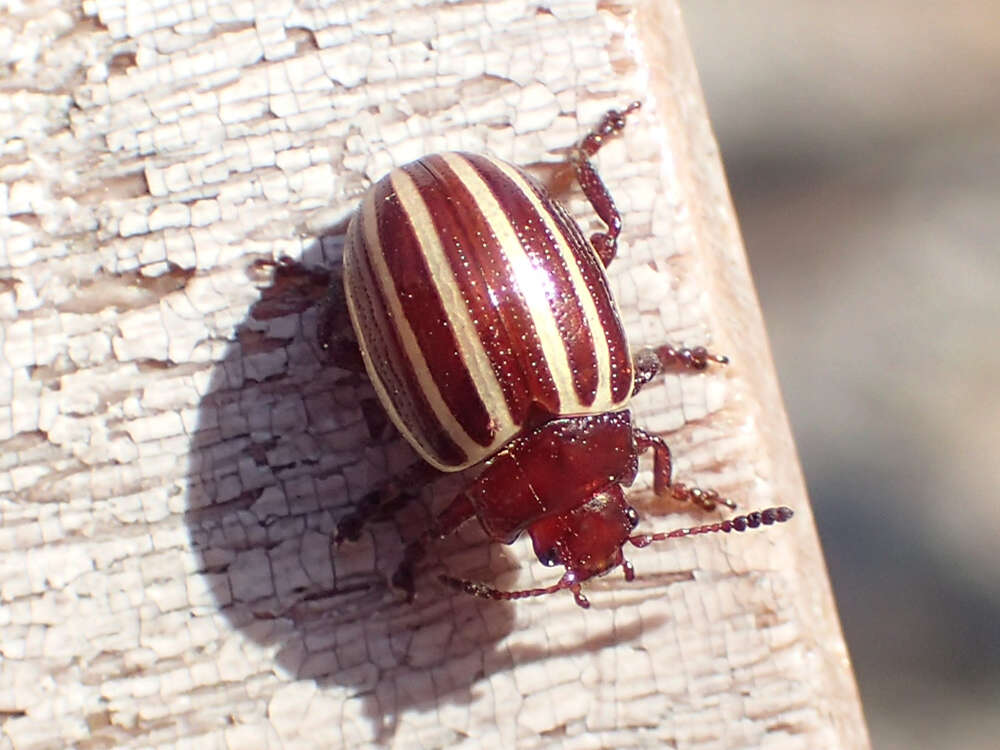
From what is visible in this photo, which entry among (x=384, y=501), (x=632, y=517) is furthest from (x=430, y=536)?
(x=632, y=517)

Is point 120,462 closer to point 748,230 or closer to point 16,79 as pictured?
point 16,79

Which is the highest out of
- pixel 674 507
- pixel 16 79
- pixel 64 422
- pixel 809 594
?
pixel 16 79

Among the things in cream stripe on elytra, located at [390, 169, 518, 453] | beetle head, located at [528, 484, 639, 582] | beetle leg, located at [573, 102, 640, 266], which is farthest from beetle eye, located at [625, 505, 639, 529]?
beetle leg, located at [573, 102, 640, 266]

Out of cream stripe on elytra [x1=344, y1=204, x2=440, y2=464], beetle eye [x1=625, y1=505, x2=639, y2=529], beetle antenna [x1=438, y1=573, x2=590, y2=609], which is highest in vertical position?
cream stripe on elytra [x1=344, y1=204, x2=440, y2=464]

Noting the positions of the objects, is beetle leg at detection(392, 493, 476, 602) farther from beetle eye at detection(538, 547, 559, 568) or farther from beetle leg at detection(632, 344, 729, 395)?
beetle leg at detection(632, 344, 729, 395)

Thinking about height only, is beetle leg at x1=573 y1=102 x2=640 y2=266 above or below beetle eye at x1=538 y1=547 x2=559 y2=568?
above

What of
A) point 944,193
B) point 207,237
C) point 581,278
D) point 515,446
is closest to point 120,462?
point 207,237

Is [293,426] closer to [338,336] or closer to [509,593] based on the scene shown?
[338,336]
